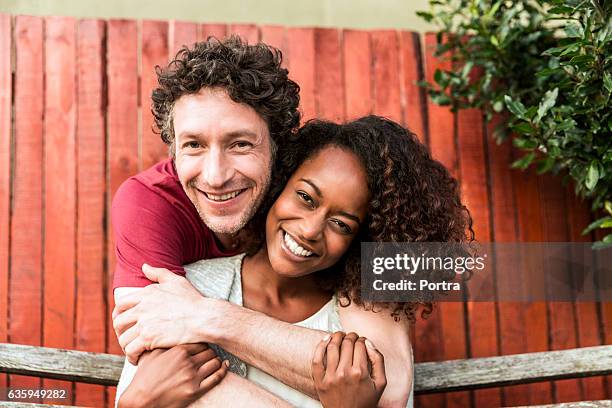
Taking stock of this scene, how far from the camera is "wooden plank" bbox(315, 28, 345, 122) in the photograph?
3.61 metres

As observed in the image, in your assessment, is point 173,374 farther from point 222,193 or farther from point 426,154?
point 426,154

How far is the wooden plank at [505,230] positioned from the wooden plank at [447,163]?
192mm

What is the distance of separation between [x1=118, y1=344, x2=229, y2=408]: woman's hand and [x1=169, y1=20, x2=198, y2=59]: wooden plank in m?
1.72

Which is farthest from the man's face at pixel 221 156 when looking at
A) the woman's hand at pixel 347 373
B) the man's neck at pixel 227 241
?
the woman's hand at pixel 347 373

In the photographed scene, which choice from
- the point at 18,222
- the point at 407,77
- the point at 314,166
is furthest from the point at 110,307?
the point at 407,77

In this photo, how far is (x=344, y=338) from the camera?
239cm

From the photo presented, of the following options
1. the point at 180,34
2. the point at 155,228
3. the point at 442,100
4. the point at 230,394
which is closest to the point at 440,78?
the point at 442,100

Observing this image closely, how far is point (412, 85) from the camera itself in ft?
12.1

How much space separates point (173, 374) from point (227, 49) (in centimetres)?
119

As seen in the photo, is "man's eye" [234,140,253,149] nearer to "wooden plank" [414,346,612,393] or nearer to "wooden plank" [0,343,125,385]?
"wooden plank" [0,343,125,385]

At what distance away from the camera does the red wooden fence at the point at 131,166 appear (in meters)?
3.31

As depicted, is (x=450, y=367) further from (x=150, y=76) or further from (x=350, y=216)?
(x=150, y=76)

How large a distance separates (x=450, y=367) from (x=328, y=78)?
154cm

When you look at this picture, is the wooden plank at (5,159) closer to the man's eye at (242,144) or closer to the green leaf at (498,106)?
the man's eye at (242,144)
